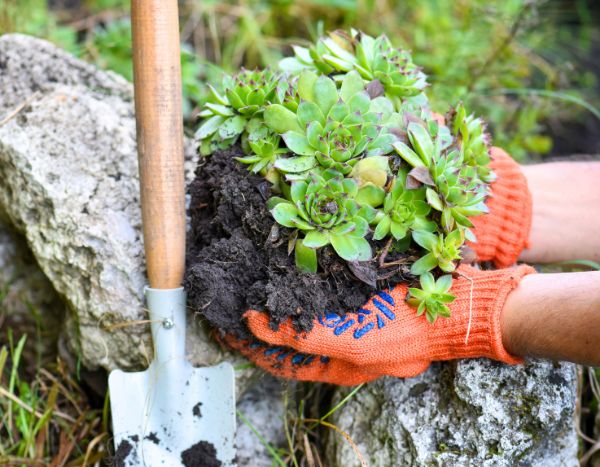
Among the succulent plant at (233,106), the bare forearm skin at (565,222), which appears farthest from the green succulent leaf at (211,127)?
the bare forearm skin at (565,222)

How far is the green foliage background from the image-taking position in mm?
2250

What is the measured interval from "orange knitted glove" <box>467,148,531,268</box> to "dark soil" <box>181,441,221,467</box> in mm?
763

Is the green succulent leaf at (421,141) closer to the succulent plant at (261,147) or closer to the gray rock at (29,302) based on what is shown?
the succulent plant at (261,147)

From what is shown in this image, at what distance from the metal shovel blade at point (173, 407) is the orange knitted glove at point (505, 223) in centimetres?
67

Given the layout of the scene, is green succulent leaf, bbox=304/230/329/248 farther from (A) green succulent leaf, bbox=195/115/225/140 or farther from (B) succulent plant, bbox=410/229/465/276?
(A) green succulent leaf, bbox=195/115/225/140

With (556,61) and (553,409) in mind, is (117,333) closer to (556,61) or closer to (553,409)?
(553,409)

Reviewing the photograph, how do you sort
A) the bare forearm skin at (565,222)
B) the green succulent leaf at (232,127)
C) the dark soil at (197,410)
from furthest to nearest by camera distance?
the bare forearm skin at (565,222) < the dark soil at (197,410) < the green succulent leaf at (232,127)

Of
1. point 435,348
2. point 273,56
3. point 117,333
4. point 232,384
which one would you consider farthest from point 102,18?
point 435,348

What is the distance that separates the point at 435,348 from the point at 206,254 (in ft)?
1.68

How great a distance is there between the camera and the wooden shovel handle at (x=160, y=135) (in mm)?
1258

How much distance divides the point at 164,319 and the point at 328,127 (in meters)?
0.56

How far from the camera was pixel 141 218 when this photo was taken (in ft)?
4.69

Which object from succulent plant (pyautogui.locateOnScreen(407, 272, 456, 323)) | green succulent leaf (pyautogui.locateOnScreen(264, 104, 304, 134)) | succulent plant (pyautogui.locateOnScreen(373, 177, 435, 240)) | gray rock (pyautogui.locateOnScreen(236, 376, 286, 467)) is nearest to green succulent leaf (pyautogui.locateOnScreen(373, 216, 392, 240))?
succulent plant (pyautogui.locateOnScreen(373, 177, 435, 240))

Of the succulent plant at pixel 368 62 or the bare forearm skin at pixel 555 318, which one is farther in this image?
the succulent plant at pixel 368 62
